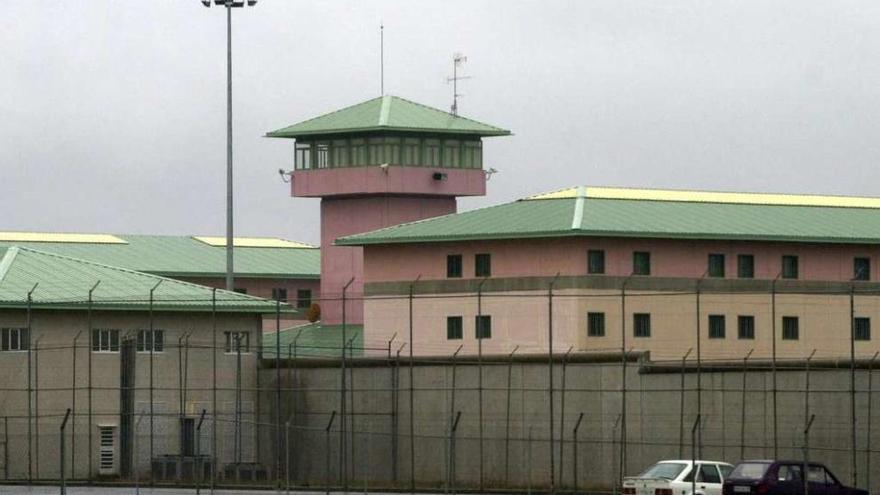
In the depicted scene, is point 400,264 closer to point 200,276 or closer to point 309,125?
point 309,125

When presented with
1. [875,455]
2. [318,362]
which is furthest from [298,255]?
[875,455]

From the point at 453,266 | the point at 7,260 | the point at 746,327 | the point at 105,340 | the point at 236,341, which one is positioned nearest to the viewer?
the point at 105,340

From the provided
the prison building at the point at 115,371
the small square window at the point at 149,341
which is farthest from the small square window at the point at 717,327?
the small square window at the point at 149,341

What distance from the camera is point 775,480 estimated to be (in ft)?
161

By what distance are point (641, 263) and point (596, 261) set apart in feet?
5.65

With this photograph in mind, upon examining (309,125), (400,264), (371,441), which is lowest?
(371,441)

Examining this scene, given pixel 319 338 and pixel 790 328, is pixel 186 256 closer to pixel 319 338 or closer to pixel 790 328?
pixel 319 338

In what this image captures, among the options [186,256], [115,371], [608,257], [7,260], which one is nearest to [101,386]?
[115,371]

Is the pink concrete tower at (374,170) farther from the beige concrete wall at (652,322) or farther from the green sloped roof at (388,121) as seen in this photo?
the beige concrete wall at (652,322)

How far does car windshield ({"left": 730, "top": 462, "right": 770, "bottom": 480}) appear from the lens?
49062mm

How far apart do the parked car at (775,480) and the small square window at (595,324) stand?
3035 cm

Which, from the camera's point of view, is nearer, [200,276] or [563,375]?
[563,375]

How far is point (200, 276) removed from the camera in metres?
109

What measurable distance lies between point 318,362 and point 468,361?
6.32m
